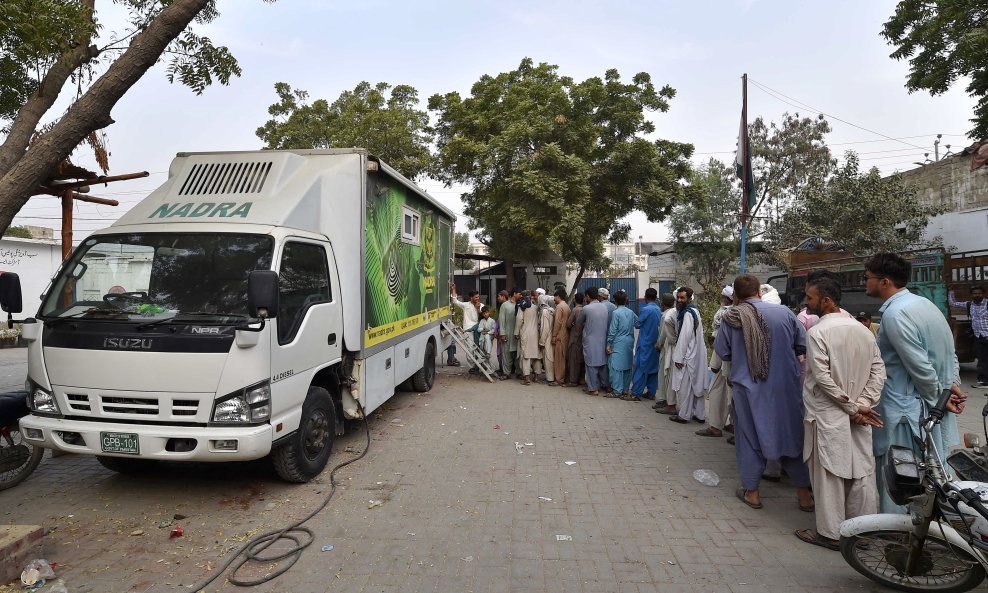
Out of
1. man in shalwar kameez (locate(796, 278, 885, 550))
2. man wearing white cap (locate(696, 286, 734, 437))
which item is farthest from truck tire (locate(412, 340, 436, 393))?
man in shalwar kameez (locate(796, 278, 885, 550))

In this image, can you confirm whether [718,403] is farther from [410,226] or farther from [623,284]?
[623,284]

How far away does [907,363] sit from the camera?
11.3 feet

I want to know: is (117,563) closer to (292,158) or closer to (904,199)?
(292,158)

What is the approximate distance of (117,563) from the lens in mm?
3434

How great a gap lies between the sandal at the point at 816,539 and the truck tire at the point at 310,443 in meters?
3.88

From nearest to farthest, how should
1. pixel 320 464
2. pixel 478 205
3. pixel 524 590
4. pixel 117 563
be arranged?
pixel 524 590
pixel 117 563
pixel 320 464
pixel 478 205

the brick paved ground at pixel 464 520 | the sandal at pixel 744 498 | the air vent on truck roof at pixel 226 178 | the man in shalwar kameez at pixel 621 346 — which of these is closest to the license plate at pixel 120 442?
the brick paved ground at pixel 464 520

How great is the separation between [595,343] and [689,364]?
6.49 feet

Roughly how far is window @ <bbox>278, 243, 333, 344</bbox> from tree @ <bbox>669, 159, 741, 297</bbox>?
2375 centimetres

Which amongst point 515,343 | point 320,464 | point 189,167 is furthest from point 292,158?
point 515,343

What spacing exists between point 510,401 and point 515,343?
2.05 m

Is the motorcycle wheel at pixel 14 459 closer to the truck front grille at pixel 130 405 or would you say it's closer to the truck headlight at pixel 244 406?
the truck front grille at pixel 130 405

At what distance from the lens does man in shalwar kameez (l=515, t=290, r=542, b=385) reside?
9.83m

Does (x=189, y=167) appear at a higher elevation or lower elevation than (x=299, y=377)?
higher
